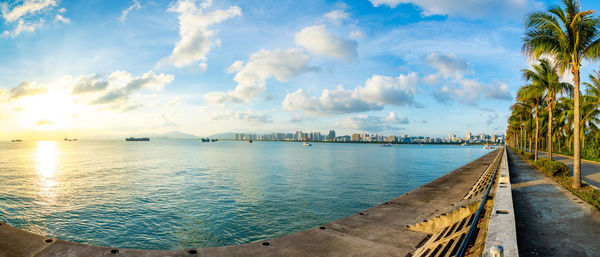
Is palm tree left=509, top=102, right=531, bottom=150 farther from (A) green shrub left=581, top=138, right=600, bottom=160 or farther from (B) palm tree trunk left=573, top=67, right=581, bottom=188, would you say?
(B) palm tree trunk left=573, top=67, right=581, bottom=188

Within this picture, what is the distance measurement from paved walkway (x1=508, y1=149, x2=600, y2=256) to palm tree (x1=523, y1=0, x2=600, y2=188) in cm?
391

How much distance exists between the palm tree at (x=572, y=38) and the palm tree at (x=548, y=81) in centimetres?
1061

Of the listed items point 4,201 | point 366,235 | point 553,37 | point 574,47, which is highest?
point 553,37

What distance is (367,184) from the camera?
2509cm

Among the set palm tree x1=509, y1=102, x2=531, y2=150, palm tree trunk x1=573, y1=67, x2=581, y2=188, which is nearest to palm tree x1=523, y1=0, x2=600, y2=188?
palm tree trunk x1=573, y1=67, x2=581, y2=188

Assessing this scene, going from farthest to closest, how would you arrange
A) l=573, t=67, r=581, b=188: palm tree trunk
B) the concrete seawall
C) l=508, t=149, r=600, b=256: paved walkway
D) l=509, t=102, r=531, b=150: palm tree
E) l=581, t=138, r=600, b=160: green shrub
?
l=581, t=138, r=600, b=160: green shrub < l=509, t=102, r=531, b=150: palm tree < l=573, t=67, r=581, b=188: palm tree trunk < the concrete seawall < l=508, t=149, r=600, b=256: paved walkway

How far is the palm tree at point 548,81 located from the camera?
2388cm

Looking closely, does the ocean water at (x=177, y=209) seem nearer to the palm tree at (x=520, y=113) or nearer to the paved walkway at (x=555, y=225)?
the paved walkway at (x=555, y=225)

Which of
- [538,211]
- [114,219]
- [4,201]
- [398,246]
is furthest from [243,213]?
[4,201]

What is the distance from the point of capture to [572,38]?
1415 centimetres

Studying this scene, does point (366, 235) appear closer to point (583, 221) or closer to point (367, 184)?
point (583, 221)

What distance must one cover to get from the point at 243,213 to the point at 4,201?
1644 cm

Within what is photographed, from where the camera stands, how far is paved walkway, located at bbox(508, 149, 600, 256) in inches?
248

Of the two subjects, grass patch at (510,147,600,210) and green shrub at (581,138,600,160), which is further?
green shrub at (581,138,600,160)
